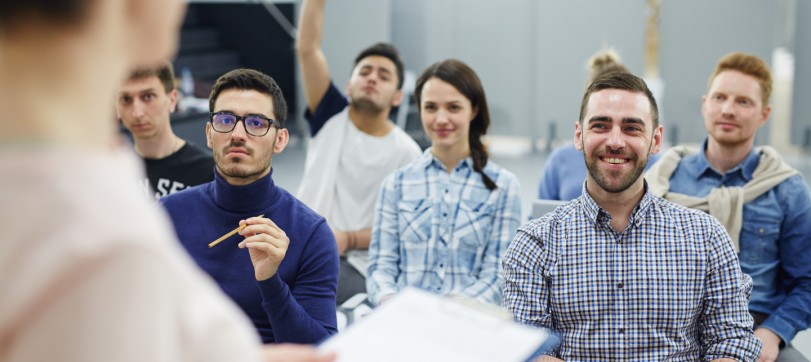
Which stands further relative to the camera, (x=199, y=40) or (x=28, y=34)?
(x=199, y=40)

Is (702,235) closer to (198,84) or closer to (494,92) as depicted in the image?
(198,84)

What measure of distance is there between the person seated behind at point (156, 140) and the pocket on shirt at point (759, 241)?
170 cm

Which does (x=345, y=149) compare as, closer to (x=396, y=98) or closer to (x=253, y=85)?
(x=396, y=98)

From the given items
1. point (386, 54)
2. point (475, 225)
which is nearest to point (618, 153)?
point (475, 225)

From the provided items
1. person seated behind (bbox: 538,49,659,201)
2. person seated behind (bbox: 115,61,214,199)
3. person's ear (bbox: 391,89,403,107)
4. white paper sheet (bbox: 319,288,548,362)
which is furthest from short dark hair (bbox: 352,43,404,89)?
white paper sheet (bbox: 319,288,548,362)

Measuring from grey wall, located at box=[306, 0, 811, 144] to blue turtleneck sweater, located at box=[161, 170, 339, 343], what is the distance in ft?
20.3

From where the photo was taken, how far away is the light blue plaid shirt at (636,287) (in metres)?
1.88

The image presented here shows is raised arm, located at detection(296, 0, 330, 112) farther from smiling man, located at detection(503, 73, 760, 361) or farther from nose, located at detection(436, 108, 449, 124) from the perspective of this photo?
smiling man, located at detection(503, 73, 760, 361)

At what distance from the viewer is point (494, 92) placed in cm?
811

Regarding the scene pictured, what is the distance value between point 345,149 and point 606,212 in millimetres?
1449

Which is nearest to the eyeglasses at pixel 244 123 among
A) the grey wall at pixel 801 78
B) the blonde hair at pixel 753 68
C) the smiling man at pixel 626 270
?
the smiling man at pixel 626 270

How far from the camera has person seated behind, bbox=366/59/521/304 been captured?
2.63m

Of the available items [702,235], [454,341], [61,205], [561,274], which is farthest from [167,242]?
[702,235]

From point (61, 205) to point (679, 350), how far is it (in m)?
1.65
